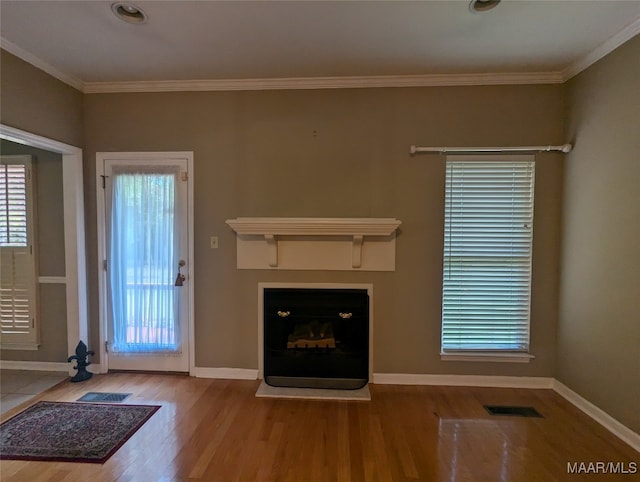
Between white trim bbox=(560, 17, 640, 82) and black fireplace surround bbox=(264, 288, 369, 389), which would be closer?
white trim bbox=(560, 17, 640, 82)

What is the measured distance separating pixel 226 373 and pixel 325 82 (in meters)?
2.73

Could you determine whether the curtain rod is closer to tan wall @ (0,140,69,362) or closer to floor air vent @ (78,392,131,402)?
floor air vent @ (78,392,131,402)

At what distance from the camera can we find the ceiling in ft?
6.35

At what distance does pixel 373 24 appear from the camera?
2.06 meters

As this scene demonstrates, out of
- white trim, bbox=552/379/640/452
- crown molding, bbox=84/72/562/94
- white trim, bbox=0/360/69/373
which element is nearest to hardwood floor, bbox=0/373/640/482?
white trim, bbox=552/379/640/452

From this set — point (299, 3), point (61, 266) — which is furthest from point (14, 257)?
point (299, 3)

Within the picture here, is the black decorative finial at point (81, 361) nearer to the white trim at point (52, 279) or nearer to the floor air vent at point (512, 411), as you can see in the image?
the white trim at point (52, 279)

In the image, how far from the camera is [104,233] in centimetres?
303

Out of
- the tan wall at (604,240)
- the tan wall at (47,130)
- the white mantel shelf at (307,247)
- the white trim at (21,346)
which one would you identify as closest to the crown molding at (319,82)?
the tan wall at (47,130)

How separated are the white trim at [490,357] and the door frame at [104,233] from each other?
228 cm

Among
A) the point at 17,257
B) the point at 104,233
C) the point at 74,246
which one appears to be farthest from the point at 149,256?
the point at 17,257

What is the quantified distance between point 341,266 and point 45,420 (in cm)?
245

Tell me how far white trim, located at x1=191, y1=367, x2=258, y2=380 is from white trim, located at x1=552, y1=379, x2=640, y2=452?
2602 millimetres

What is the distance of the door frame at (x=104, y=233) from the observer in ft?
9.64
